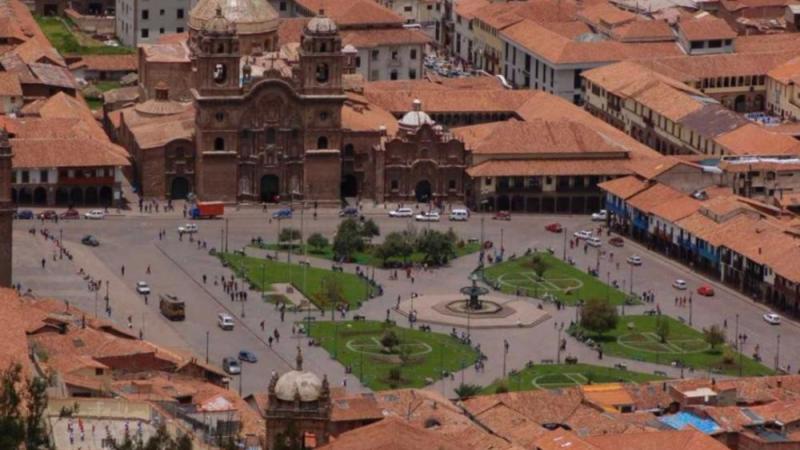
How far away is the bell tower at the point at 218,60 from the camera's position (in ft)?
554

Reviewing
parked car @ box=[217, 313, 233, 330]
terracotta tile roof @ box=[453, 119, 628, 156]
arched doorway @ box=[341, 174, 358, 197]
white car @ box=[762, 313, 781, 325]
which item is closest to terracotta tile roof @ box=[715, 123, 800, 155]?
terracotta tile roof @ box=[453, 119, 628, 156]

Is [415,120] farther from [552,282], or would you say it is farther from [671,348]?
[671,348]

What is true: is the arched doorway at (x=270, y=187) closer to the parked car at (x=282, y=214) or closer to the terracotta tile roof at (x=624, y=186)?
the parked car at (x=282, y=214)

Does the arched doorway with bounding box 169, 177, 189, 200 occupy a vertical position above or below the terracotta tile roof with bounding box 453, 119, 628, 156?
below

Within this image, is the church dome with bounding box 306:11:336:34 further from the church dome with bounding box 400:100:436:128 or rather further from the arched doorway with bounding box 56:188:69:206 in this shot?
the arched doorway with bounding box 56:188:69:206

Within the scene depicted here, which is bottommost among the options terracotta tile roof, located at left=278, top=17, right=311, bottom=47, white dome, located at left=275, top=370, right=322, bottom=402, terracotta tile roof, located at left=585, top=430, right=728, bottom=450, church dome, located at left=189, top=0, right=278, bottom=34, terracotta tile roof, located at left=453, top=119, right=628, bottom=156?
terracotta tile roof, located at left=585, top=430, right=728, bottom=450

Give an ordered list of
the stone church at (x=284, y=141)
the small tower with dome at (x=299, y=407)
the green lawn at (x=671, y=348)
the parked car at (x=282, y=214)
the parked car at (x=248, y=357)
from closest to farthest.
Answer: the small tower with dome at (x=299, y=407), the parked car at (x=248, y=357), the green lawn at (x=671, y=348), the parked car at (x=282, y=214), the stone church at (x=284, y=141)

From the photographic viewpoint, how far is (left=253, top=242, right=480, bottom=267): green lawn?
6225 inches

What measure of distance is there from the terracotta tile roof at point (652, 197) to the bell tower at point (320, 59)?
55.4 ft

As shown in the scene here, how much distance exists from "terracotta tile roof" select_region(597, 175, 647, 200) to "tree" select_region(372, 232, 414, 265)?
42.7 ft

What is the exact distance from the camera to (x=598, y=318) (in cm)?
14412

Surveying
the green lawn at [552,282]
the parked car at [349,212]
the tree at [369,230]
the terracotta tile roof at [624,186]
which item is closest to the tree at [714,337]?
the green lawn at [552,282]

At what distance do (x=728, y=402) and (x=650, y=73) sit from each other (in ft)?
212

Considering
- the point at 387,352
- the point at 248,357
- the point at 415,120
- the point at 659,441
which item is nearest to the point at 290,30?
the point at 415,120
